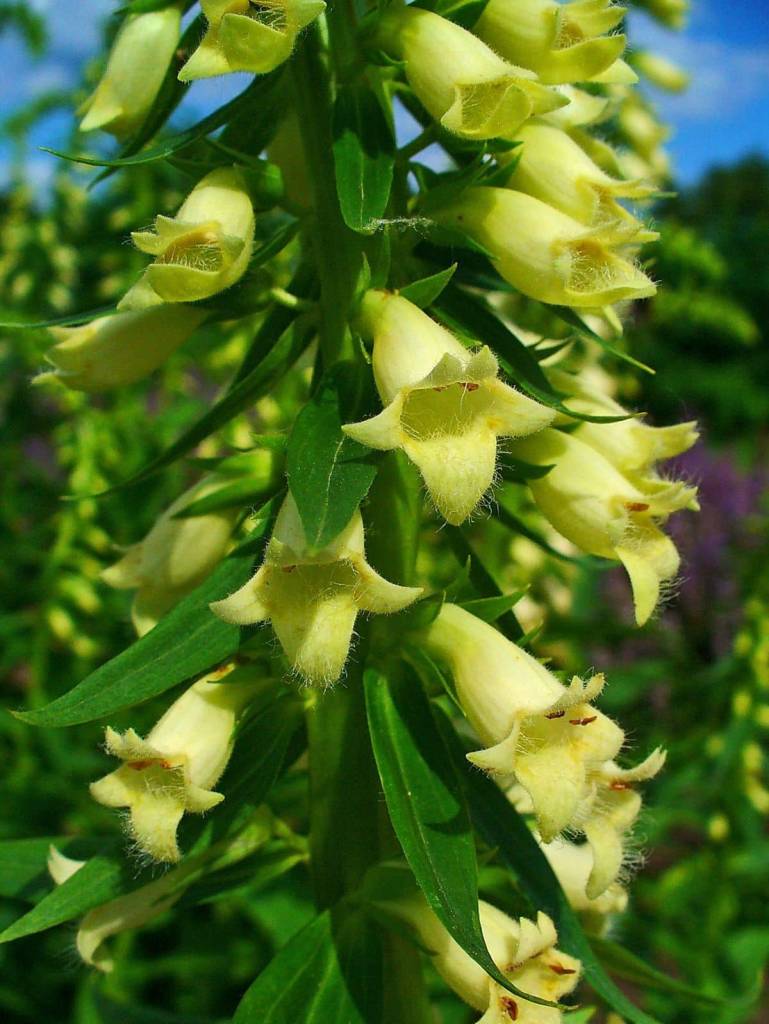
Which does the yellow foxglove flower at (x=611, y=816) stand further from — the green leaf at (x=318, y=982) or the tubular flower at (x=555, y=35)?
the tubular flower at (x=555, y=35)

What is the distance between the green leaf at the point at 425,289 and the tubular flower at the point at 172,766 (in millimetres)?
765

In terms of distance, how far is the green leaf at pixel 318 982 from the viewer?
6.10 ft

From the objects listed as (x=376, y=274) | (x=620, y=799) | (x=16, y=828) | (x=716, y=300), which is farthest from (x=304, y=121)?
(x=716, y=300)

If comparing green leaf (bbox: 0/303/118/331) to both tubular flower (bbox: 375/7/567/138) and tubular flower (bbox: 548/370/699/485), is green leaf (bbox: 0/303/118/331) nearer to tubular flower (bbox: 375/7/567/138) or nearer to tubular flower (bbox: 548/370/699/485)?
tubular flower (bbox: 375/7/567/138)

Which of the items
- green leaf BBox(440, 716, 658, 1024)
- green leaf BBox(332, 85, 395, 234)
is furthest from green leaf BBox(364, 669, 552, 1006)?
green leaf BBox(332, 85, 395, 234)

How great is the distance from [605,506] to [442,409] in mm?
393

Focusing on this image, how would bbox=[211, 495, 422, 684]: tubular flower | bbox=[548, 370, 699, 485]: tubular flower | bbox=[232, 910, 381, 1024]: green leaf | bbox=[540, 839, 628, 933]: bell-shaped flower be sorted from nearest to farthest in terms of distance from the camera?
bbox=[211, 495, 422, 684]: tubular flower < bbox=[232, 910, 381, 1024]: green leaf < bbox=[548, 370, 699, 485]: tubular flower < bbox=[540, 839, 628, 933]: bell-shaped flower

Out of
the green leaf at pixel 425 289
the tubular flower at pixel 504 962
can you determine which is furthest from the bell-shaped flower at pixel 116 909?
the green leaf at pixel 425 289

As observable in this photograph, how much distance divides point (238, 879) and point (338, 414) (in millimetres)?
1007

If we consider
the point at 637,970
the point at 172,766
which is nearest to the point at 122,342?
the point at 172,766

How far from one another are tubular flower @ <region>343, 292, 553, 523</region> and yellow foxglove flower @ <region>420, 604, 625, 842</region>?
32cm

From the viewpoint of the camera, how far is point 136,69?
192 centimetres

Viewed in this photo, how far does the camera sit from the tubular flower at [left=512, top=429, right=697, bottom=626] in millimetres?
1979

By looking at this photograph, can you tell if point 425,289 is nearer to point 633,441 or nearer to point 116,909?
point 633,441
